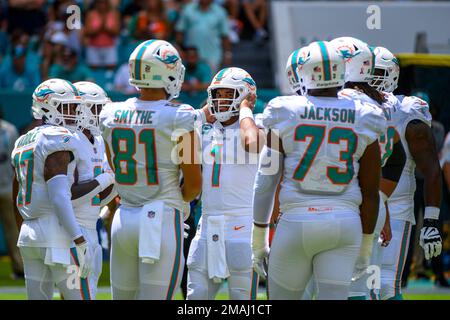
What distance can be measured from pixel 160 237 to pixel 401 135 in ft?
6.63

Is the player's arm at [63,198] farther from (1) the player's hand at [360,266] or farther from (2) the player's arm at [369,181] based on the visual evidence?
(2) the player's arm at [369,181]

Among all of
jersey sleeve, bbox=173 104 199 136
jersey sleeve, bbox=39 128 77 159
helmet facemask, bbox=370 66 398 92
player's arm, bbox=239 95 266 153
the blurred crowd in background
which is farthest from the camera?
the blurred crowd in background

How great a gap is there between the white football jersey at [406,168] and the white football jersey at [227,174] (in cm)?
100

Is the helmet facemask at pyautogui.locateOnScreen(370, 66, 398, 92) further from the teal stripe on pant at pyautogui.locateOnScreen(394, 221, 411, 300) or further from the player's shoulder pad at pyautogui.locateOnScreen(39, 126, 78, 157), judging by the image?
the player's shoulder pad at pyautogui.locateOnScreen(39, 126, 78, 157)

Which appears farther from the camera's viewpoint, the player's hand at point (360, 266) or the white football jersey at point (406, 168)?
the white football jersey at point (406, 168)

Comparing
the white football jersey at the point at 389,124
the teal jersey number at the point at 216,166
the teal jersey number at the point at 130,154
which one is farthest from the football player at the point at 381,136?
the teal jersey number at the point at 130,154

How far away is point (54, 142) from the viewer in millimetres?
5723

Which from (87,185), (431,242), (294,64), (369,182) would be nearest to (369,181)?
(369,182)

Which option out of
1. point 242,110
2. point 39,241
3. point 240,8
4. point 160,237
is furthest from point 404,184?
point 240,8

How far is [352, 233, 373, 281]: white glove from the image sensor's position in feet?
17.0

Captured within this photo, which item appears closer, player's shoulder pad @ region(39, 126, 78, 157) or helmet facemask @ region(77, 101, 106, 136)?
player's shoulder pad @ region(39, 126, 78, 157)

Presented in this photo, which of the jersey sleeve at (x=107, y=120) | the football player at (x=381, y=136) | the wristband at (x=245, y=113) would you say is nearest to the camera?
the jersey sleeve at (x=107, y=120)

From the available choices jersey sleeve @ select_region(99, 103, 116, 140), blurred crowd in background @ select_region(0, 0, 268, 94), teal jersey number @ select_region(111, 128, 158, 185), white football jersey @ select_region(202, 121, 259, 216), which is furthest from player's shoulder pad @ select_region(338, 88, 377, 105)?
blurred crowd in background @ select_region(0, 0, 268, 94)

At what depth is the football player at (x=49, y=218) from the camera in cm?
570
